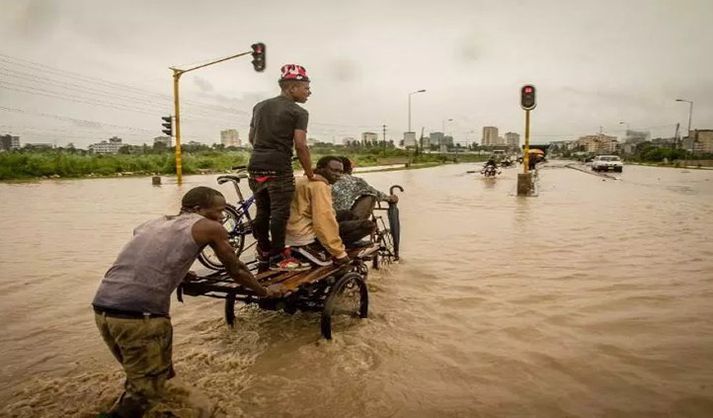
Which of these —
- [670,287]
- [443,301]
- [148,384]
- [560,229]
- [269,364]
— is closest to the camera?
[148,384]

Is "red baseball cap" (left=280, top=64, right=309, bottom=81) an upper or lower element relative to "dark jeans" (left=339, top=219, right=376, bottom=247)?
upper

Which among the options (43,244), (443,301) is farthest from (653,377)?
(43,244)

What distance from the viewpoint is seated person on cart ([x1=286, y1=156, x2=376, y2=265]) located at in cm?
468

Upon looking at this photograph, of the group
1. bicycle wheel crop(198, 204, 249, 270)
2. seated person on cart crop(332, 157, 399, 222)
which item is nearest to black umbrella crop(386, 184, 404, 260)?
seated person on cart crop(332, 157, 399, 222)

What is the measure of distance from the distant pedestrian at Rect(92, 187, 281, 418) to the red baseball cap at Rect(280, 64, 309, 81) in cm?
237

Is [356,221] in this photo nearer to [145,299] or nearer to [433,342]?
[433,342]

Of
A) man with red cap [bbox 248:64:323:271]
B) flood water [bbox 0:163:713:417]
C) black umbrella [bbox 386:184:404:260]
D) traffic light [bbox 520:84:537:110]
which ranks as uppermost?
traffic light [bbox 520:84:537:110]

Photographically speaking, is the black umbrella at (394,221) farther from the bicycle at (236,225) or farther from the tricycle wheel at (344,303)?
the bicycle at (236,225)

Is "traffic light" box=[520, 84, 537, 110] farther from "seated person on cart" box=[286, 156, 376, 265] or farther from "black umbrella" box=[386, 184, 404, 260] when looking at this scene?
"seated person on cart" box=[286, 156, 376, 265]

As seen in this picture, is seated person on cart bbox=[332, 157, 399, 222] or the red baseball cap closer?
the red baseball cap

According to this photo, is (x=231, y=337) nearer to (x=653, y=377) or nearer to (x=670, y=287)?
(x=653, y=377)

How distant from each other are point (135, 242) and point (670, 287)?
6.18m

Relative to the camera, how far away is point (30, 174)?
27000 mm

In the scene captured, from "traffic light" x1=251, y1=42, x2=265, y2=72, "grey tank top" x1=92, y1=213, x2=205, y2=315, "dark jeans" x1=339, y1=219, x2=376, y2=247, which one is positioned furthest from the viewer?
"traffic light" x1=251, y1=42, x2=265, y2=72
